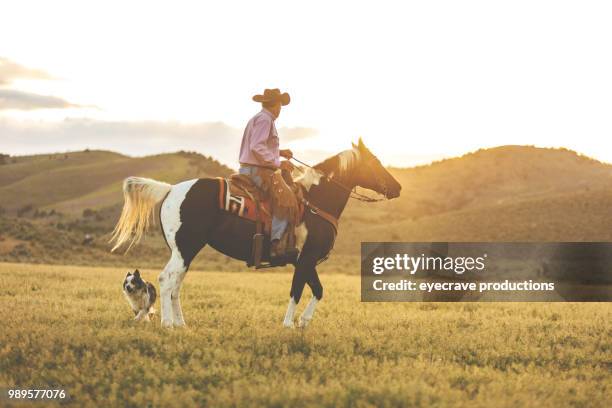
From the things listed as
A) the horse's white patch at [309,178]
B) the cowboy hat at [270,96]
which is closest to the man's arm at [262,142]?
the cowboy hat at [270,96]

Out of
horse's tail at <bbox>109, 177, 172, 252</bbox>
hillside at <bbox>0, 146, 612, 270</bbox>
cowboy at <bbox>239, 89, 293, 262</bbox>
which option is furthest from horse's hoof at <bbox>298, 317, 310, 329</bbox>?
hillside at <bbox>0, 146, 612, 270</bbox>

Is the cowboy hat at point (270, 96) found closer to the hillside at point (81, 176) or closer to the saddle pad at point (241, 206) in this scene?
the saddle pad at point (241, 206)

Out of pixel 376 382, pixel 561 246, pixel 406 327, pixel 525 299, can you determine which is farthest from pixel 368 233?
pixel 376 382

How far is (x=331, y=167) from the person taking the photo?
1104 cm

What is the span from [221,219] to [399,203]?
9162 centimetres

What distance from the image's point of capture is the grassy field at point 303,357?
6.86 meters

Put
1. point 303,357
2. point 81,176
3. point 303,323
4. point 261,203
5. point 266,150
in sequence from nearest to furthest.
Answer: point 303,357, point 266,150, point 261,203, point 303,323, point 81,176

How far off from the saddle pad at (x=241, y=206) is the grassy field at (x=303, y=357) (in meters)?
1.94

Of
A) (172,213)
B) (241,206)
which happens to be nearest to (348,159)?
(241,206)

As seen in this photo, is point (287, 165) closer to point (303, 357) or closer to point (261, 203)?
point (261, 203)

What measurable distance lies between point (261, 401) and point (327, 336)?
3.70 m

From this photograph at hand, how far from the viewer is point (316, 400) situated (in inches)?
259

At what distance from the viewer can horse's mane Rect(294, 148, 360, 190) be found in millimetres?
10898

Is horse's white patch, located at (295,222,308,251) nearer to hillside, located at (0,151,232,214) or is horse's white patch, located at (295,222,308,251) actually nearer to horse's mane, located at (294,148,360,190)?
horse's mane, located at (294,148,360,190)
